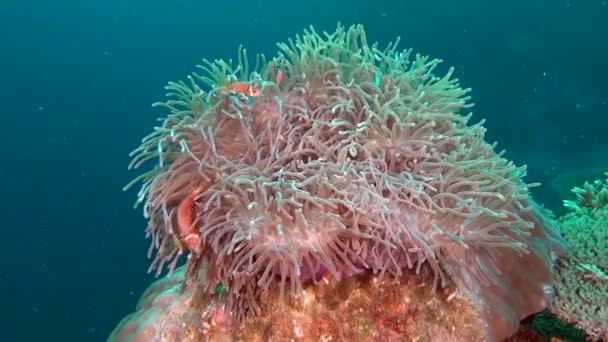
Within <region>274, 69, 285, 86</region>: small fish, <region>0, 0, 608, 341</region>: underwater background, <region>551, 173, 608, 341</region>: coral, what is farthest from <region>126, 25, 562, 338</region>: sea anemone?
<region>0, 0, 608, 341</region>: underwater background

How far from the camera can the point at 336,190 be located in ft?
7.48

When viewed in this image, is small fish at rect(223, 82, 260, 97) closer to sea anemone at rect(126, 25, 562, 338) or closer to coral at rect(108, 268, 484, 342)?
sea anemone at rect(126, 25, 562, 338)

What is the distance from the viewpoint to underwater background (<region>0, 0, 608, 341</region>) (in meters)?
19.5

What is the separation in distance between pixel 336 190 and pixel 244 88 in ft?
3.34

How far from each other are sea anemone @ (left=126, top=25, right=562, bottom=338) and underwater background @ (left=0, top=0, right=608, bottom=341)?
8.70m

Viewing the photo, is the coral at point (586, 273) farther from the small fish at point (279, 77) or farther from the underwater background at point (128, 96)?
the underwater background at point (128, 96)

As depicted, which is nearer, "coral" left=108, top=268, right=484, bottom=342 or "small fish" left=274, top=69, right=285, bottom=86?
"coral" left=108, top=268, right=484, bottom=342

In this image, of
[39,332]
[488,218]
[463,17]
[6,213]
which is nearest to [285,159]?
[488,218]

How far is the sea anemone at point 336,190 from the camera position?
2307mm

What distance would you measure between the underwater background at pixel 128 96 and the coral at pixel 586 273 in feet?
24.5

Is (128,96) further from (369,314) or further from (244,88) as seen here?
(369,314)

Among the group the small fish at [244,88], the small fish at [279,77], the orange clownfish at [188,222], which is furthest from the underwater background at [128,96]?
the orange clownfish at [188,222]

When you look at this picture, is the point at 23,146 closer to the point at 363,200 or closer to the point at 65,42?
the point at 65,42

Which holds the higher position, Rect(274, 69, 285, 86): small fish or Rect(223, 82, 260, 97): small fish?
Rect(274, 69, 285, 86): small fish
